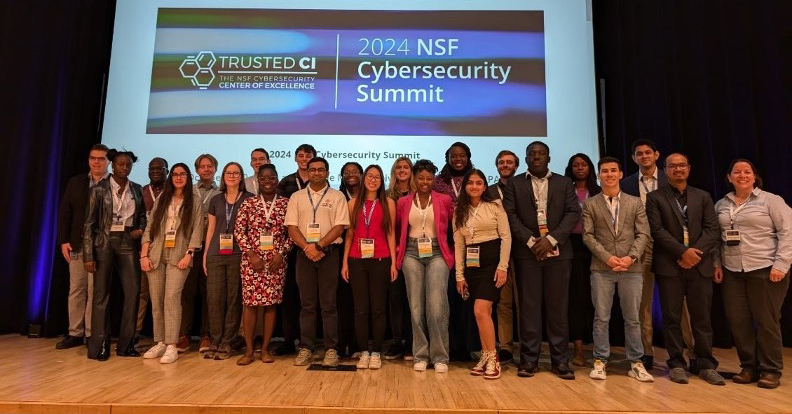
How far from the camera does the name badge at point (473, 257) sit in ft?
9.59

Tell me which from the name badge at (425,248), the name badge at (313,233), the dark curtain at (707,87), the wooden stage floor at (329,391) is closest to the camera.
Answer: the wooden stage floor at (329,391)

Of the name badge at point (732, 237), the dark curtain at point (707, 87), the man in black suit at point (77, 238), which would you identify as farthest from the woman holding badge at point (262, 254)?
the dark curtain at point (707, 87)

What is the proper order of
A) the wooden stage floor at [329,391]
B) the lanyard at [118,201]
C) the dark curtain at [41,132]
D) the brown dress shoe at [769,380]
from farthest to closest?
1. the dark curtain at [41,132]
2. the lanyard at [118,201]
3. the brown dress shoe at [769,380]
4. the wooden stage floor at [329,391]

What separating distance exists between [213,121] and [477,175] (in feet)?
9.22

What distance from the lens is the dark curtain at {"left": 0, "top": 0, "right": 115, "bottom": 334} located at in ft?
14.7

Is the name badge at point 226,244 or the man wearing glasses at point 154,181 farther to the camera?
the man wearing glasses at point 154,181

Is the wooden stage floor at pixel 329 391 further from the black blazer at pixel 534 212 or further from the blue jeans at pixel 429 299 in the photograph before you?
the black blazer at pixel 534 212

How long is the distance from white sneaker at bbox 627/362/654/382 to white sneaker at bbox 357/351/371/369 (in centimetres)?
175

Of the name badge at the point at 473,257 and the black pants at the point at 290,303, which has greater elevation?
the name badge at the point at 473,257

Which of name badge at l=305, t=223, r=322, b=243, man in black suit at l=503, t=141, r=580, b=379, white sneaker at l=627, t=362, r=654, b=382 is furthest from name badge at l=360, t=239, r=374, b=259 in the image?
white sneaker at l=627, t=362, r=654, b=382

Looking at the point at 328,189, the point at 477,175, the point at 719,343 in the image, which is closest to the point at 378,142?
the point at 328,189

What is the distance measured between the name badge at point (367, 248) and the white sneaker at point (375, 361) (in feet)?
2.29

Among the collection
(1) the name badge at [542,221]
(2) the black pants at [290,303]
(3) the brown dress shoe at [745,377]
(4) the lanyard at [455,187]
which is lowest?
(3) the brown dress shoe at [745,377]

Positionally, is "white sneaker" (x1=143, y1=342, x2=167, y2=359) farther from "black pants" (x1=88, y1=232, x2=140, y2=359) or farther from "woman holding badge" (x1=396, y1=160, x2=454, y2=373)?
"woman holding badge" (x1=396, y1=160, x2=454, y2=373)
